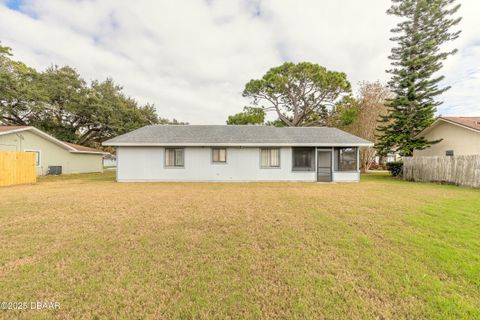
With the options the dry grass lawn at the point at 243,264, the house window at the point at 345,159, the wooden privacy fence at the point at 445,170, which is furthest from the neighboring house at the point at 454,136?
the dry grass lawn at the point at 243,264

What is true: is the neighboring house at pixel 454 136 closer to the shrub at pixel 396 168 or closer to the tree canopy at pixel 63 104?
the shrub at pixel 396 168

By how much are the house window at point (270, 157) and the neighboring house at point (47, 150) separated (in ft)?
58.3

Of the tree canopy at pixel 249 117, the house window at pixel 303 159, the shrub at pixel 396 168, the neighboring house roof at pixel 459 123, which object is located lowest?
the shrub at pixel 396 168

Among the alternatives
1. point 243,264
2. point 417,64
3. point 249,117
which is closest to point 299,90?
point 249,117

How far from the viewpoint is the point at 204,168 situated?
1376 cm

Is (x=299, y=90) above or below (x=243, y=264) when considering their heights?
above

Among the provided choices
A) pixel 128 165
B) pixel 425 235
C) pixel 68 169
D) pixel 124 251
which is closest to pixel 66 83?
pixel 68 169

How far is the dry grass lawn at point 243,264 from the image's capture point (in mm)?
2348

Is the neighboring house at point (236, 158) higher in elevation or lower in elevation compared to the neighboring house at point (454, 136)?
lower

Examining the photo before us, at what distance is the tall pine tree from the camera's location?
52.1 feet

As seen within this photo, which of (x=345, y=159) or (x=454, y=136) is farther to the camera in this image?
(x=454, y=136)

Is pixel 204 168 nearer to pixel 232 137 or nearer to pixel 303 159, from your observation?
pixel 232 137

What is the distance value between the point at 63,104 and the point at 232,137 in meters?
22.0

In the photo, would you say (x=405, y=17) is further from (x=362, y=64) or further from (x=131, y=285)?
(x=131, y=285)
